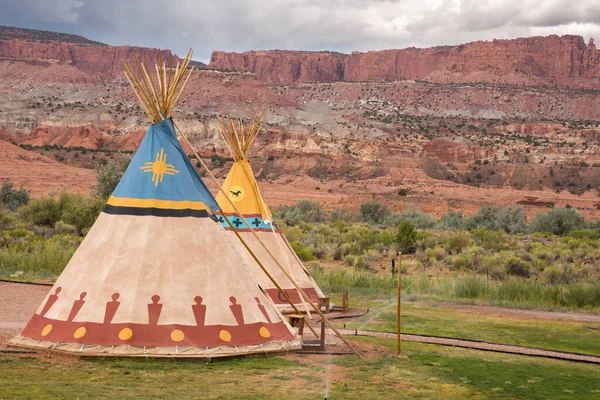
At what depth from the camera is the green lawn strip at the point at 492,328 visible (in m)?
12.4

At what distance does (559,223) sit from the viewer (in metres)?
40.4

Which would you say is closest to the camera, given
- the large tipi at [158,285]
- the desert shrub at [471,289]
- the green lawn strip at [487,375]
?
the green lawn strip at [487,375]

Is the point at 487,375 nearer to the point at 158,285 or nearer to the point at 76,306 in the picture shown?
the point at 158,285

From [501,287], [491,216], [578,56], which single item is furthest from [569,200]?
[578,56]

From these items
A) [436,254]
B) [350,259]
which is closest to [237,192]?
[350,259]

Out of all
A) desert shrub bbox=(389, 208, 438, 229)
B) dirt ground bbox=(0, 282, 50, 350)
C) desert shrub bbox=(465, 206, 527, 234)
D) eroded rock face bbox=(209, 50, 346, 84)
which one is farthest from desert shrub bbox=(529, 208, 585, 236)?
eroded rock face bbox=(209, 50, 346, 84)

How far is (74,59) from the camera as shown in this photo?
449 ft

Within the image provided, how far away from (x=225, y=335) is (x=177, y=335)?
0.62 m

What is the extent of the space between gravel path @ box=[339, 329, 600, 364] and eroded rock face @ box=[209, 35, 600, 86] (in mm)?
122985

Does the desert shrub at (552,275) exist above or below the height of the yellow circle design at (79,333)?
below

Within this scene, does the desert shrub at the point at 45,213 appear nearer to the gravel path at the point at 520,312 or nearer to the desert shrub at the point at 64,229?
the desert shrub at the point at 64,229

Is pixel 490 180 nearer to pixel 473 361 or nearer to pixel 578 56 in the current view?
pixel 473 361

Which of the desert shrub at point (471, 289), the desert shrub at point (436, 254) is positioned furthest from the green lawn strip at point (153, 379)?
the desert shrub at point (436, 254)

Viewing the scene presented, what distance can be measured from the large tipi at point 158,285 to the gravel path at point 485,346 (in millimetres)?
2464
